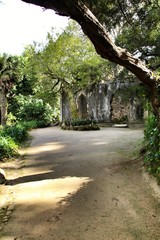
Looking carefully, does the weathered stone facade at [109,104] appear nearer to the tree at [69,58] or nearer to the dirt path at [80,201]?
the tree at [69,58]

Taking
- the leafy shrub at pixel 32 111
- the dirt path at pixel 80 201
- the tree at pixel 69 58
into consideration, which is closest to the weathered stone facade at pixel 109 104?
the tree at pixel 69 58

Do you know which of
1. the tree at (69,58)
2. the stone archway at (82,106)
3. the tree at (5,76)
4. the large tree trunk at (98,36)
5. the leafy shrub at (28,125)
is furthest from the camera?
the stone archway at (82,106)

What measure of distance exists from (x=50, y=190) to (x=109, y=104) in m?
17.2

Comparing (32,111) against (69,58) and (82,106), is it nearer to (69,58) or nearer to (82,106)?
(82,106)

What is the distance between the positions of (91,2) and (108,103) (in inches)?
623

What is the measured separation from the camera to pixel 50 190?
597 cm

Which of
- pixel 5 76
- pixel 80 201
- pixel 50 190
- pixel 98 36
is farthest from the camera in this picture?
pixel 5 76

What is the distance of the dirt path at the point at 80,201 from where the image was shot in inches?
161

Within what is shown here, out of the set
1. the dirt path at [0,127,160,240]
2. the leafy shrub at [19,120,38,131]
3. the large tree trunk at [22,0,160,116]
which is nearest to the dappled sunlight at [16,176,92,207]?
the dirt path at [0,127,160,240]

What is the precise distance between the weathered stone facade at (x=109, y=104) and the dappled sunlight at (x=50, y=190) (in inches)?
575

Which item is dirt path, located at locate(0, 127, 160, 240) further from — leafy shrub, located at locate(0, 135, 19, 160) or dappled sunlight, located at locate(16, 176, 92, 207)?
leafy shrub, located at locate(0, 135, 19, 160)

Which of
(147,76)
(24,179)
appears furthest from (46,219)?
(147,76)

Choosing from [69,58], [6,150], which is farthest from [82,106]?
[6,150]

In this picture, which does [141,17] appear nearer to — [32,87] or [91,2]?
[91,2]
